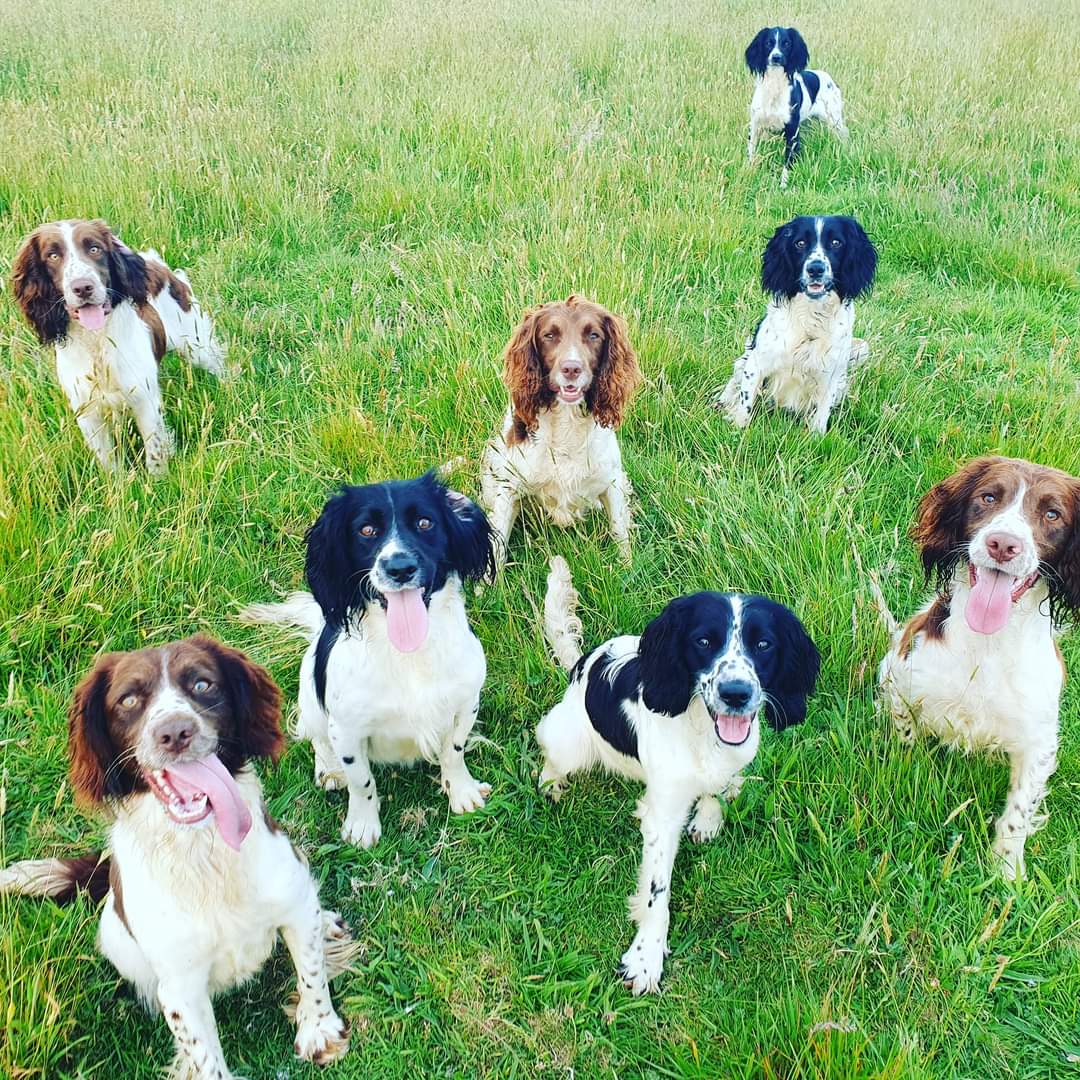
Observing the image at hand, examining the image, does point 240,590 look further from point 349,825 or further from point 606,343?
point 606,343

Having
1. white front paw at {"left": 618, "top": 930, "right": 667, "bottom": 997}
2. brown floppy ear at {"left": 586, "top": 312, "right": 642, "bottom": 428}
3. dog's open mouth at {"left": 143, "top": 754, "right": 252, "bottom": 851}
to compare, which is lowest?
white front paw at {"left": 618, "top": 930, "right": 667, "bottom": 997}

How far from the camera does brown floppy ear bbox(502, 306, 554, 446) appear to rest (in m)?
3.91

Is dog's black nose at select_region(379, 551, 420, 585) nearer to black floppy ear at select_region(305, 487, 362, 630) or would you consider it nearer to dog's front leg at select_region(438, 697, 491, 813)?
black floppy ear at select_region(305, 487, 362, 630)

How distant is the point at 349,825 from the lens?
9.61ft

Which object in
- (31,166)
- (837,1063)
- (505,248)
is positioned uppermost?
(31,166)

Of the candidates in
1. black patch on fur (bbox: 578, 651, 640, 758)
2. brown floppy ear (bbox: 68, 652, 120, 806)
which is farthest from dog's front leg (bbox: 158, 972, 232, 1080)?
black patch on fur (bbox: 578, 651, 640, 758)

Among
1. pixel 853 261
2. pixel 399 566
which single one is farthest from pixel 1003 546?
pixel 853 261

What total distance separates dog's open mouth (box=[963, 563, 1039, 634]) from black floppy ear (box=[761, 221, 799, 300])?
8.20 feet

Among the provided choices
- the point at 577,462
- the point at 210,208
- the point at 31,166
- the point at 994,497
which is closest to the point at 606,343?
the point at 577,462

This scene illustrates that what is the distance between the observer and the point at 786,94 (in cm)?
768

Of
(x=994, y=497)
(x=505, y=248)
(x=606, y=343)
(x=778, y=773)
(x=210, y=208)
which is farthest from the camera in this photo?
(x=210, y=208)

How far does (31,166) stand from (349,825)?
551 cm

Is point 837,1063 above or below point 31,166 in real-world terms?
below

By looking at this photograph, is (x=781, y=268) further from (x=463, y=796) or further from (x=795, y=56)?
(x=795, y=56)
